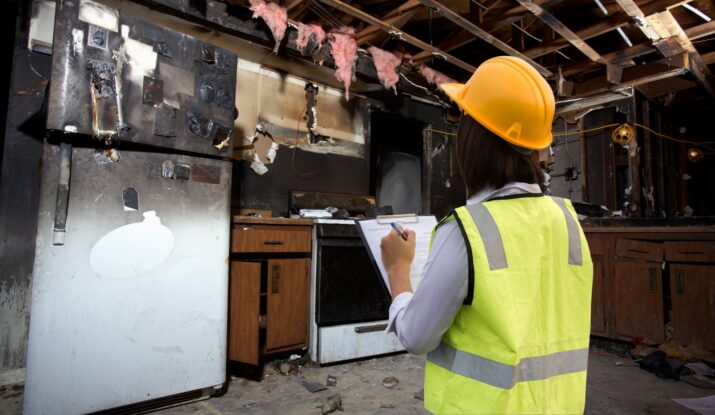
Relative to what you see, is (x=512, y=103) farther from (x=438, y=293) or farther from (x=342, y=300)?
(x=342, y=300)

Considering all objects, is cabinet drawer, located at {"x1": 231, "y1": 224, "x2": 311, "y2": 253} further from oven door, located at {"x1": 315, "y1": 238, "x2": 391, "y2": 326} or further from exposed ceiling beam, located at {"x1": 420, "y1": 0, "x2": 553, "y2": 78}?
exposed ceiling beam, located at {"x1": 420, "y1": 0, "x2": 553, "y2": 78}

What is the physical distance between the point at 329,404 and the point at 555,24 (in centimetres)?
328

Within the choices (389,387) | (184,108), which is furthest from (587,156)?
(184,108)

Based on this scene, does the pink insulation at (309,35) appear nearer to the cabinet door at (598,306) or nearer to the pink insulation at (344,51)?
the pink insulation at (344,51)

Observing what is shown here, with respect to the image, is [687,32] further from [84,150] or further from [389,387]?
[84,150]

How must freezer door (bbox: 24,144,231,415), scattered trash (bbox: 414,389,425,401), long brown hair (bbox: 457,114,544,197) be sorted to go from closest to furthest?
long brown hair (bbox: 457,114,544,197) < freezer door (bbox: 24,144,231,415) < scattered trash (bbox: 414,389,425,401)

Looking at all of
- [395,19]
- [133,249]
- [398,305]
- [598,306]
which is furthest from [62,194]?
[598,306]

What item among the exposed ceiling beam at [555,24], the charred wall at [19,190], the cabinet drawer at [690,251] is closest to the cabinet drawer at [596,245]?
the cabinet drawer at [690,251]

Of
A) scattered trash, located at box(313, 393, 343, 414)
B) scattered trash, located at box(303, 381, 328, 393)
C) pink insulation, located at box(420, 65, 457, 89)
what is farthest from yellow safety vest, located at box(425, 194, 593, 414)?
pink insulation, located at box(420, 65, 457, 89)

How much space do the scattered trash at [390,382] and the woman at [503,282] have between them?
1973mm

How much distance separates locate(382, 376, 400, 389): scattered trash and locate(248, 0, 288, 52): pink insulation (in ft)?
8.63

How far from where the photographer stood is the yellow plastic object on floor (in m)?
0.79

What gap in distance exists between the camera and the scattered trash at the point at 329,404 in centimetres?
218

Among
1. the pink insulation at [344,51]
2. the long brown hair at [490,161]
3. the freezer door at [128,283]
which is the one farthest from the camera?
the pink insulation at [344,51]
